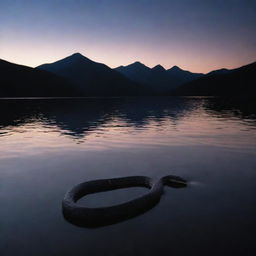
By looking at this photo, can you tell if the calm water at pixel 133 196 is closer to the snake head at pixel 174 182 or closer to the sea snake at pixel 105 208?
the sea snake at pixel 105 208

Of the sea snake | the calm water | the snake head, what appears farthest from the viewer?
the snake head

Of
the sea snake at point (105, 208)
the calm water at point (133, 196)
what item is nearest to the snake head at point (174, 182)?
the sea snake at point (105, 208)

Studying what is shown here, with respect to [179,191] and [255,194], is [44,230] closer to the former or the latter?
[179,191]

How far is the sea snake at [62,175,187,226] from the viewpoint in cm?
1252

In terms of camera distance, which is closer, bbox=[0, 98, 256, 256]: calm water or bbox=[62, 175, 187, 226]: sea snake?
bbox=[0, 98, 256, 256]: calm water

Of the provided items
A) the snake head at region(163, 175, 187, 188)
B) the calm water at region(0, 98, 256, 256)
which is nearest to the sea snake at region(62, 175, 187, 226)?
the snake head at region(163, 175, 187, 188)

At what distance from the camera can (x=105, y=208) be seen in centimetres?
1252

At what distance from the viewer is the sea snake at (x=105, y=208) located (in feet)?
41.1

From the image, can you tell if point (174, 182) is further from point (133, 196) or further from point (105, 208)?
point (105, 208)

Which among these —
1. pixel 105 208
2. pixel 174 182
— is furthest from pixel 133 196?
pixel 105 208

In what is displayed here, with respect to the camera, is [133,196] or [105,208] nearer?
[105,208]

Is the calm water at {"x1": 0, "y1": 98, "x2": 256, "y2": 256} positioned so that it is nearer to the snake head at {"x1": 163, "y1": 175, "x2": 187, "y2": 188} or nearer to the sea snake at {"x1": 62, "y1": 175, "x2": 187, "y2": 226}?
the sea snake at {"x1": 62, "y1": 175, "x2": 187, "y2": 226}

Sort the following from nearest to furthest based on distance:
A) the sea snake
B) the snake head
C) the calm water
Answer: the calm water < the sea snake < the snake head

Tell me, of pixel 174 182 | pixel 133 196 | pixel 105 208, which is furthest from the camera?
pixel 174 182
